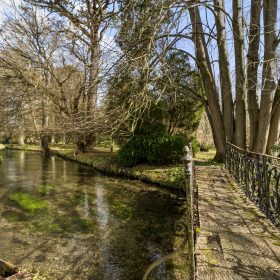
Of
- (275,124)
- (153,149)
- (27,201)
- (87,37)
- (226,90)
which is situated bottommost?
(27,201)

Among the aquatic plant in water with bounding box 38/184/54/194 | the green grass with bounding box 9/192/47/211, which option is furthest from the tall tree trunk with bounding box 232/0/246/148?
the green grass with bounding box 9/192/47/211

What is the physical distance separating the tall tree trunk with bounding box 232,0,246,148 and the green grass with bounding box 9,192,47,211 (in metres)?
7.75

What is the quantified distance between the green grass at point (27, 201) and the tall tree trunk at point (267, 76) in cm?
773

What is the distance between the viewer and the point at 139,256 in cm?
489

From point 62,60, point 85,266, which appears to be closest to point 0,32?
point 62,60

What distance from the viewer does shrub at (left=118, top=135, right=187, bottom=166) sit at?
12266 millimetres

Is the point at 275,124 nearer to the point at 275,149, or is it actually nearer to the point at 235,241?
the point at 275,149

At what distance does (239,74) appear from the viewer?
10.6 m

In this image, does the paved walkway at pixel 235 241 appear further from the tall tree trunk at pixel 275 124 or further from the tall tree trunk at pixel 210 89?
the tall tree trunk at pixel 210 89

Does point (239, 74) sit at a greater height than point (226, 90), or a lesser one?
greater

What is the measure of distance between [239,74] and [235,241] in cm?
854

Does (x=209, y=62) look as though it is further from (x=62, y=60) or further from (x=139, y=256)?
(x=62, y=60)

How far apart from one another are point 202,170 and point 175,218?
2.55 metres

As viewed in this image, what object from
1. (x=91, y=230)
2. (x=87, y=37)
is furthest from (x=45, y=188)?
(x=87, y=37)
